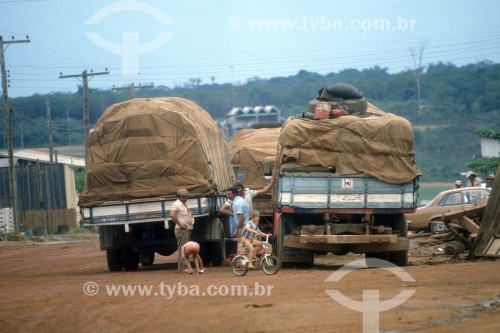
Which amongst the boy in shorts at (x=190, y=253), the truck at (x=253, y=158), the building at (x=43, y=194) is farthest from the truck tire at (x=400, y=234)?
the building at (x=43, y=194)

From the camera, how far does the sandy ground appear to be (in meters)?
11.9

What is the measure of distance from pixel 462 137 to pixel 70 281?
6750 centimetres

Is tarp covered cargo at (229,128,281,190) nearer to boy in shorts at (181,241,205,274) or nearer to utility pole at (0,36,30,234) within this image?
boy in shorts at (181,241,205,274)

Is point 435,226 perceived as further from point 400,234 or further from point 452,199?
point 400,234

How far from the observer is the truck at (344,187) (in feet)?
63.5

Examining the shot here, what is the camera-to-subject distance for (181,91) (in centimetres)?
14062

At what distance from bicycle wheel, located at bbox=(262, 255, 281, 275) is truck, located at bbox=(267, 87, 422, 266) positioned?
1.08 m

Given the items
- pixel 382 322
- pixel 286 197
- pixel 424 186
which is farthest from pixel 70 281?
pixel 424 186

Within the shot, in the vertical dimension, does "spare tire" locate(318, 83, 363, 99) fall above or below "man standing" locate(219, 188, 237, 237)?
above

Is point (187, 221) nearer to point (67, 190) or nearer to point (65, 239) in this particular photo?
point (65, 239)

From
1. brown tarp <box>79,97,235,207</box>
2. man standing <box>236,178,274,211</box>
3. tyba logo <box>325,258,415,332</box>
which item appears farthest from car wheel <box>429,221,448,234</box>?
tyba logo <box>325,258,415,332</box>

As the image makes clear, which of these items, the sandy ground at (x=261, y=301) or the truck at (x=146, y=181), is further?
the truck at (x=146, y=181)

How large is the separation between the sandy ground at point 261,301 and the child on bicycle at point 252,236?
363 mm

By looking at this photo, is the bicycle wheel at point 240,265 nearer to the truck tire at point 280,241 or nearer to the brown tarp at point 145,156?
the truck tire at point 280,241
